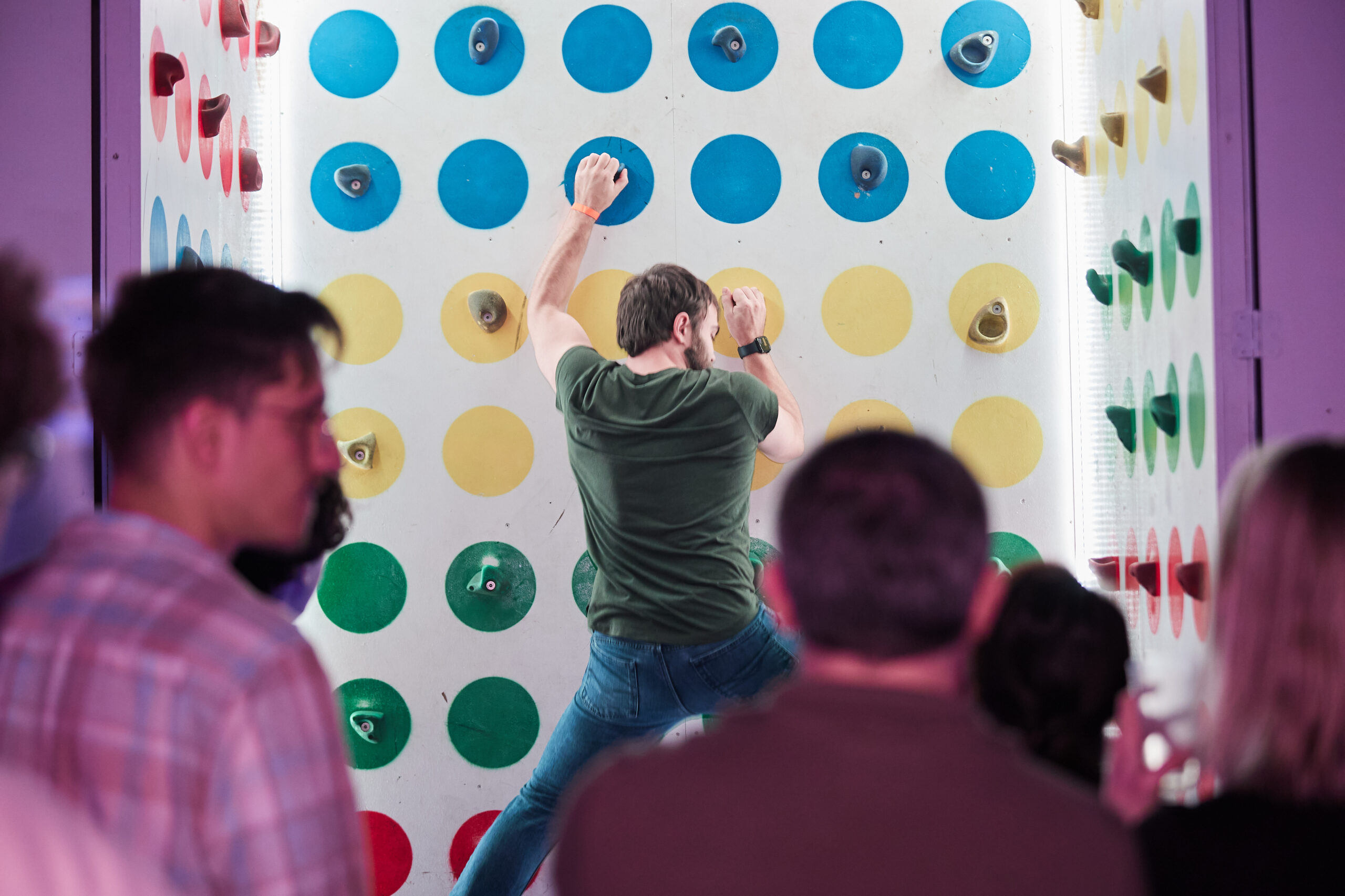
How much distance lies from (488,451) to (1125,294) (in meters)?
1.70

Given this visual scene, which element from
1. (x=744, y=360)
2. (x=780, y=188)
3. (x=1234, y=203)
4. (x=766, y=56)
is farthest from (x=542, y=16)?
(x=1234, y=203)

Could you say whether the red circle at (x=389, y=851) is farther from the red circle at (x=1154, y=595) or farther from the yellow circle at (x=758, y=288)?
the red circle at (x=1154, y=595)

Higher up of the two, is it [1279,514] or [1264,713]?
[1279,514]

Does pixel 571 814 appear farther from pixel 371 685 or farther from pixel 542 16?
→ pixel 542 16

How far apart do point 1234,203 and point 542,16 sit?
1.82 m

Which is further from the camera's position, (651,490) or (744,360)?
(744,360)

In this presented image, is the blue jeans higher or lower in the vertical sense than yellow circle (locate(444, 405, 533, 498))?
lower

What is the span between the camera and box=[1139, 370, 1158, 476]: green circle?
84.9 inches

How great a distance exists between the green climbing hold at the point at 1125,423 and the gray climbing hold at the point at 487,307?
63.4 inches

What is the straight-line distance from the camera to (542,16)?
262 centimetres

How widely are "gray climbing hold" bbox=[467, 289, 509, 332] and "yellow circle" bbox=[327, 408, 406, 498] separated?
39 cm

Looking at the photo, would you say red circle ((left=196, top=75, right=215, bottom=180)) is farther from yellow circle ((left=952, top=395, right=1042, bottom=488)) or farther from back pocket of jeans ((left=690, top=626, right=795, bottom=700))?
yellow circle ((left=952, top=395, right=1042, bottom=488))

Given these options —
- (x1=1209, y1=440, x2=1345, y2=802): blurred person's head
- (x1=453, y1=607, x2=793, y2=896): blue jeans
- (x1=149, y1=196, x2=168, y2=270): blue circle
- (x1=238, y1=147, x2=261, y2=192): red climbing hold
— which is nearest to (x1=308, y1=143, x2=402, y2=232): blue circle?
(x1=238, y1=147, x2=261, y2=192): red climbing hold

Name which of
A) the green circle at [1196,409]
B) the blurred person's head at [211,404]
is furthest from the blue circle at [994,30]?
the blurred person's head at [211,404]
